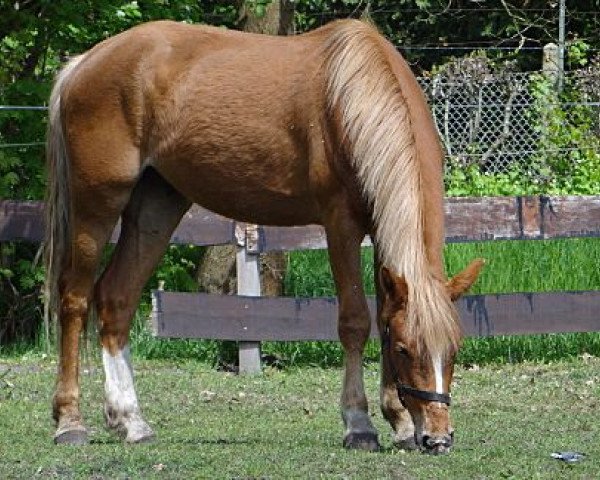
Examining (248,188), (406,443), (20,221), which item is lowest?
(406,443)

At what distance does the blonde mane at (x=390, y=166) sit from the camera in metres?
5.70

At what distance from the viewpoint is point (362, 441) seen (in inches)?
241

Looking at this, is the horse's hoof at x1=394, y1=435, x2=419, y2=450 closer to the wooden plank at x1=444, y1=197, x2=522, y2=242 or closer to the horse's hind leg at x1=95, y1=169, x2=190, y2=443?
the horse's hind leg at x1=95, y1=169, x2=190, y2=443

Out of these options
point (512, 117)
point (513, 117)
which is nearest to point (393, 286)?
point (513, 117)

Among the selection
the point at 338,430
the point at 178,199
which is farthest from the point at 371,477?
the point at 178,199

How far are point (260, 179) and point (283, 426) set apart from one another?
4.52 ft

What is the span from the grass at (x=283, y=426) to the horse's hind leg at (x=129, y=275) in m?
0.22

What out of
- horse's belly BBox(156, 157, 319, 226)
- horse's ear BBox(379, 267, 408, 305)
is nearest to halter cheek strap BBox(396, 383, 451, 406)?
horse's ear BBox(379, 267, 408, 305)

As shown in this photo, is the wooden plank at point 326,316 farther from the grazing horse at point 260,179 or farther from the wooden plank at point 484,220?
the grazing horse at point 260,179

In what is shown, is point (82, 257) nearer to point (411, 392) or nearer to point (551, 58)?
point (411, 392)

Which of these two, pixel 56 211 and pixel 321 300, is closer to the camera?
pixel 56 211

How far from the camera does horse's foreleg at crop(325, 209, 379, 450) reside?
20.3 feet

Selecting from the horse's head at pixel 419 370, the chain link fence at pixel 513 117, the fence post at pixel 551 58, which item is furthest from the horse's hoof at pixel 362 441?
the fence post at pixel 551 58

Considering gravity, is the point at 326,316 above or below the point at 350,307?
below
